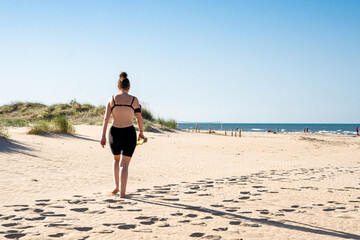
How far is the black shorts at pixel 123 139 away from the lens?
595cm

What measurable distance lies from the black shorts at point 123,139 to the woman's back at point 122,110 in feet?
0.28

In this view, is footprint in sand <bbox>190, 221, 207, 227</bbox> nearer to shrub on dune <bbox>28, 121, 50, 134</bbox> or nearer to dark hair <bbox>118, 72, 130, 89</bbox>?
dark hair <bbox>118, 72, 130, 89</bbox>

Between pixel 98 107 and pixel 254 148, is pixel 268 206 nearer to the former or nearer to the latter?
pixel 254 148

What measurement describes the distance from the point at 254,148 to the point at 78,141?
968cm

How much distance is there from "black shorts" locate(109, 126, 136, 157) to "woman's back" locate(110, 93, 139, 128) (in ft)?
0.28

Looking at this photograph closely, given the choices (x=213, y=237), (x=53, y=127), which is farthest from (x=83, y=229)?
(x=53, y=127)

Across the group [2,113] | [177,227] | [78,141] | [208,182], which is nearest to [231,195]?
[208,182]

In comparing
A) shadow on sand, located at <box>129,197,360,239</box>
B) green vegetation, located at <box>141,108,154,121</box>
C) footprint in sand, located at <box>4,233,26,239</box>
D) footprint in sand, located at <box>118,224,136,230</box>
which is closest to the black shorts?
shadow on sand, located at <box>129,197,360,239</box>

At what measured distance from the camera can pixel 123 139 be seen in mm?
5938

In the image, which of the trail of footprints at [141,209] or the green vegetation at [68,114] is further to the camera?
the green vegetation at [68,114]

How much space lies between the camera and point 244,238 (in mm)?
4133

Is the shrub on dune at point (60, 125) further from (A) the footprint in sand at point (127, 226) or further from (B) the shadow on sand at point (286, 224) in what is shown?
(A) the footprint in sand at point (127, 226)

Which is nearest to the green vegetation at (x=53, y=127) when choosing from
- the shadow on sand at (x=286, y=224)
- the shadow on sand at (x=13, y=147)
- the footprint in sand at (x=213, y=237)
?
the shadow on sand at (x=13, y=147)

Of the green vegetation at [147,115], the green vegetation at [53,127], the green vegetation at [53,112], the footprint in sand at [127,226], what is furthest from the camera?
the green vegetation at [147,115]
